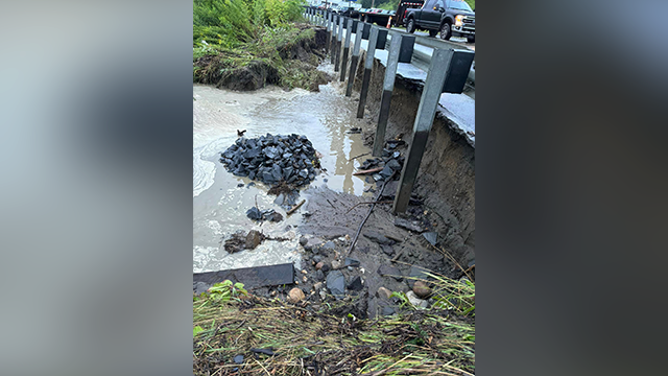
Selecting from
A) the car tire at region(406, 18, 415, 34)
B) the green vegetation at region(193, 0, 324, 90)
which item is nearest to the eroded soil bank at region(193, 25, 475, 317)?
the green vegetation at region(193, 0, 324, 90)

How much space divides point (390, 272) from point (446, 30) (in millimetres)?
10751

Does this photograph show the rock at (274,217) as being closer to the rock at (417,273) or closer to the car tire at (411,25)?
the rock at (417,273)

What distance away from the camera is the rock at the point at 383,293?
3479 mm

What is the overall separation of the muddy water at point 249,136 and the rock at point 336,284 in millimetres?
538

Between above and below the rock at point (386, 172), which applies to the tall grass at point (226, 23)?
above

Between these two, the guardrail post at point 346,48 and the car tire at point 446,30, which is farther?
the guardrail post at point 346,48

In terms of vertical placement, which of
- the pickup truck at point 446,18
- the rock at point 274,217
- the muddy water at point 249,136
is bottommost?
the muddy water at point 249,136

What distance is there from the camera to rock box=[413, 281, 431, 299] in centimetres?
342

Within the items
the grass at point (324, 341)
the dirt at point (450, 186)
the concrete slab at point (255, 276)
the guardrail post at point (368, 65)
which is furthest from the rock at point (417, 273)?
the guardrail post at point (368, 65)

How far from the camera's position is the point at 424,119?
4559mm
